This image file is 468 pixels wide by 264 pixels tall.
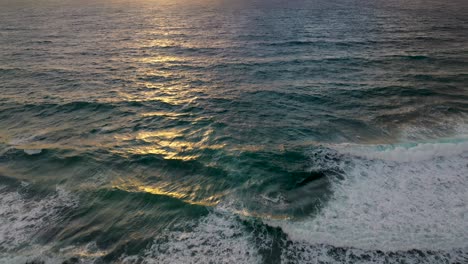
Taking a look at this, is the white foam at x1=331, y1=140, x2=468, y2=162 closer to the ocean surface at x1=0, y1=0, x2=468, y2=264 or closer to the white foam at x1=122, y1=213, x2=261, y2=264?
the ocean surface at x1=0, y1=0, x2=468, y2=264

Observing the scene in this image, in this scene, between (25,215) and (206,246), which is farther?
(25,215)

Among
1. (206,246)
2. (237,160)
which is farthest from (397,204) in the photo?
(206,246)

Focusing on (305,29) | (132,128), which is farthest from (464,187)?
(305,29)

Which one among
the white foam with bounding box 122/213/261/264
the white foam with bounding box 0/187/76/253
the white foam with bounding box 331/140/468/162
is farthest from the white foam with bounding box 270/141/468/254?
the white foam with bounding box 0/187/76/253

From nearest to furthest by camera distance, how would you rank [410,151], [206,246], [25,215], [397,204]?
[206,246]
[25,215]
[397,204]
[410,151]

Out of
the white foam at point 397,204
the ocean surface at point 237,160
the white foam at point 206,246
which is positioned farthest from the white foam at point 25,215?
the white foam at point 397,204

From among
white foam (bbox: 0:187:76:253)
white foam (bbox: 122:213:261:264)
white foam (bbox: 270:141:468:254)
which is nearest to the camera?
white foam (bbox: 122:213:261:264)

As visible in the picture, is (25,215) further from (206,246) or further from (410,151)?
(410,151)

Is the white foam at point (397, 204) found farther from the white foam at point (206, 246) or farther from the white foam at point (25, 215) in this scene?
the white foam at point (25, 215)
